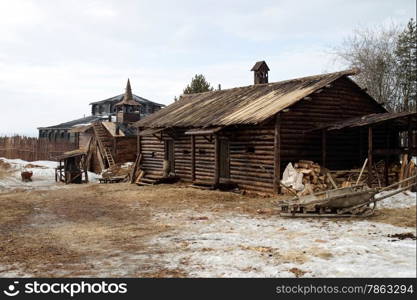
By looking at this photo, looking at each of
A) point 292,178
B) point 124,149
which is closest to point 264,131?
point 292,178

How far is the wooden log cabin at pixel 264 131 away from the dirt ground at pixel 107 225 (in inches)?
72.9

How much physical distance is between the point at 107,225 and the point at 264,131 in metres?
8.66

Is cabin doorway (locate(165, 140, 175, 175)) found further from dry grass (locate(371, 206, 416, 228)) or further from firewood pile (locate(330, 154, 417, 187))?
dry grass (locate(371, 206, 416, 228))

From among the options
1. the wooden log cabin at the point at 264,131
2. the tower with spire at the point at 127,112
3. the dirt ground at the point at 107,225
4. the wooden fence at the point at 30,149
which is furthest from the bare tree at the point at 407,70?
the wooden fence at the point at 30,149

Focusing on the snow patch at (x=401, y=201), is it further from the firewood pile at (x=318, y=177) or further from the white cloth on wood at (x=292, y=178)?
the white cloth on wood at (x=292, y=178)

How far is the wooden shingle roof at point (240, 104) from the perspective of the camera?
59.4 ft

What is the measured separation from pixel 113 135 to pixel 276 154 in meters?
18.7

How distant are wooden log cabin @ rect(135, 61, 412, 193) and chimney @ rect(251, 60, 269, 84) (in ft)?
8.58

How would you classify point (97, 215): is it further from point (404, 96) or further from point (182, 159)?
point (404, 96)

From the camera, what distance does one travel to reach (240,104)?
21203mm

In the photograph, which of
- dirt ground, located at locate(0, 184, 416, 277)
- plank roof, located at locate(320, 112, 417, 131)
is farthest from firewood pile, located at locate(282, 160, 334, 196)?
plank roof, located at locate(320, 112, 417, 131)

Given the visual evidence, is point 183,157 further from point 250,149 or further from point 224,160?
point 250,149

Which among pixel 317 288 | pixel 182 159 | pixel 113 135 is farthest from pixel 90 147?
pixel 317 288

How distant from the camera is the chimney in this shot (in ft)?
86.3
